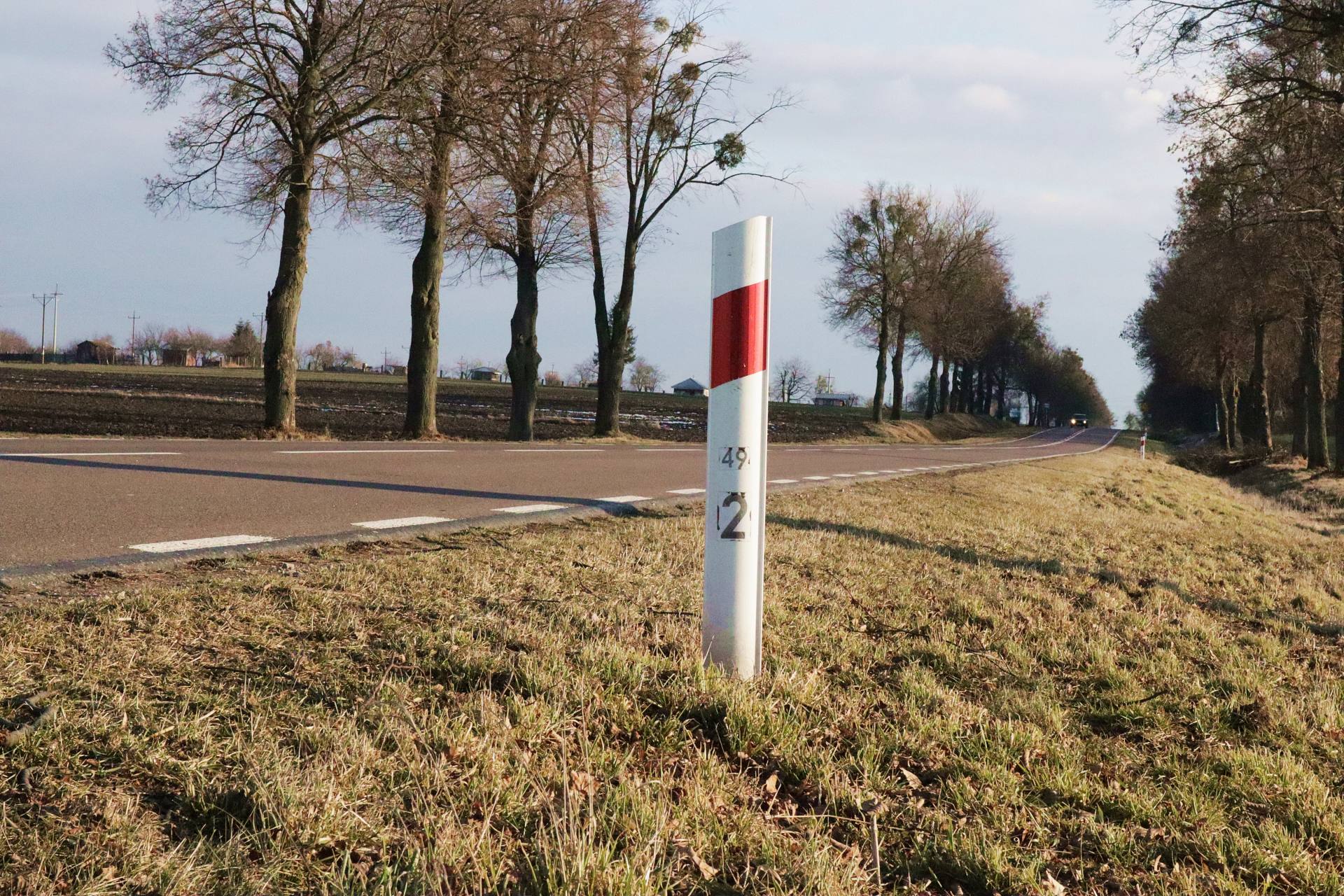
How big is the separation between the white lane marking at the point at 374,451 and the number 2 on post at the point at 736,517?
9.31 metres

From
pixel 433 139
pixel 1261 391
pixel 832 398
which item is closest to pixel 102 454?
pixel 433 139

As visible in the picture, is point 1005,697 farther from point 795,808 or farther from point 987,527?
point 987,527

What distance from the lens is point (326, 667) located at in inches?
130

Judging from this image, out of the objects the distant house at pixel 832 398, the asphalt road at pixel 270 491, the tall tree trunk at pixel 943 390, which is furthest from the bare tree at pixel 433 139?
the distant house at pixel 832 398

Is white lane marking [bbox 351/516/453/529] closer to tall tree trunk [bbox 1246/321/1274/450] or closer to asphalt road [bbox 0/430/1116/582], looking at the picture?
asphalt road [bbox 0/430/1116/582]

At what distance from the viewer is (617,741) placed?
3055 millimetres

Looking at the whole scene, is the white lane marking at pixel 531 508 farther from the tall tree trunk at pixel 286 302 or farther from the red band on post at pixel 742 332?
the tall tree trunk at pixel 286 302

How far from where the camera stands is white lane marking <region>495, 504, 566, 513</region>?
7.57m

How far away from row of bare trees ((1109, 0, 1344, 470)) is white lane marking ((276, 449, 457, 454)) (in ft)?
46.9

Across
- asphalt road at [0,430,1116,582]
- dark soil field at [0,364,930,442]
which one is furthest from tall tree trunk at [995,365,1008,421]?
asphalt road at [0,430,1116,582]

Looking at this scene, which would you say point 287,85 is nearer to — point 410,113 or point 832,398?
point 410,113

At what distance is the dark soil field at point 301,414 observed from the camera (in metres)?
21.4

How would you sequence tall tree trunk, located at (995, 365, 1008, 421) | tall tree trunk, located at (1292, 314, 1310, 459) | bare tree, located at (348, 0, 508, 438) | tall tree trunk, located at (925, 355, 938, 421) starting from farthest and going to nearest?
tall tree trunk, located at (995, 365, 1008, 421) < tall tree trunk, located at (925, 355, 938, 421) < tall tree trunk, located at (1292, 314, 1310, 459) < bare tree, located at (348, 0, 508, 438)

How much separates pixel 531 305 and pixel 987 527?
16346mm
